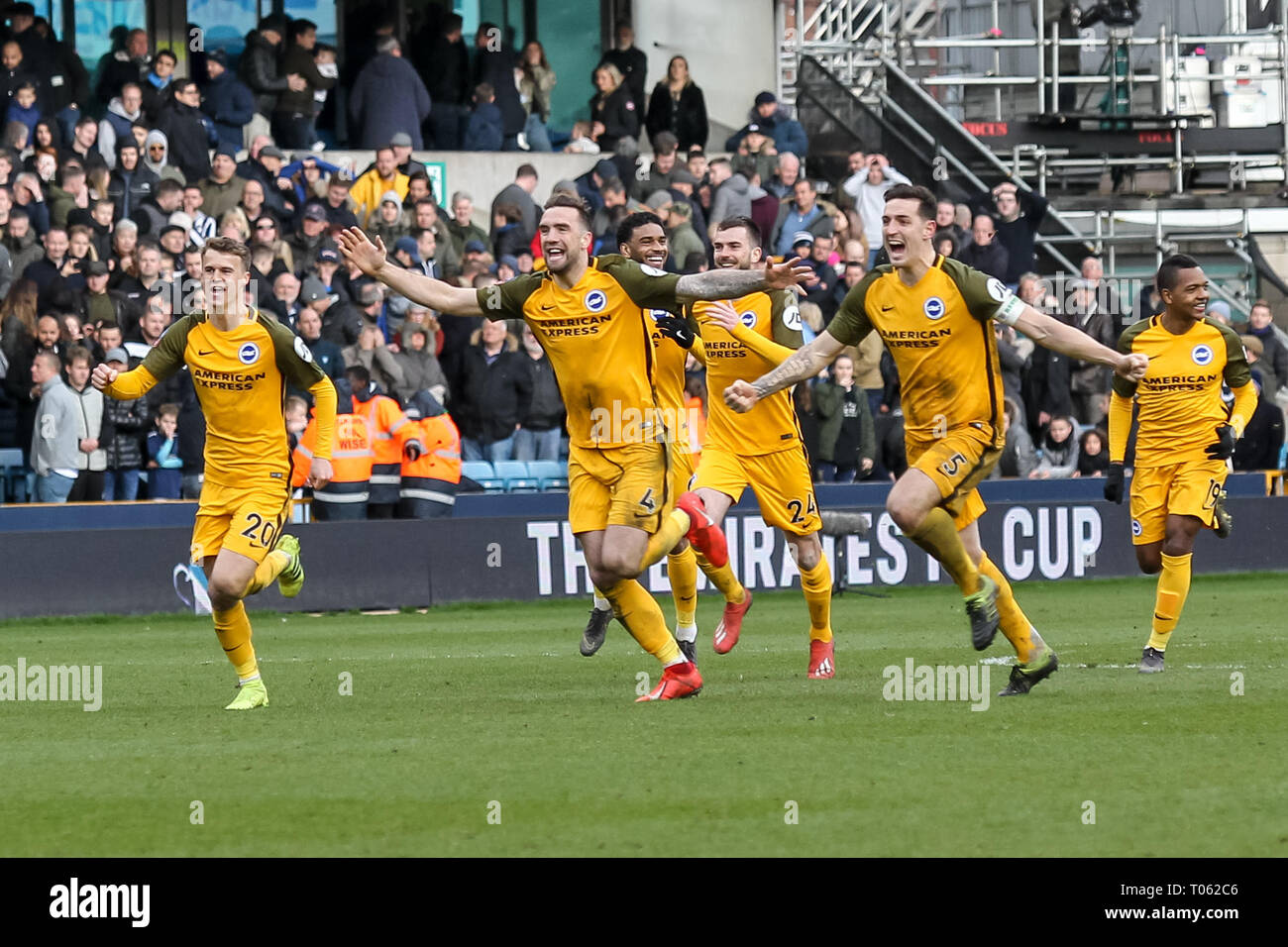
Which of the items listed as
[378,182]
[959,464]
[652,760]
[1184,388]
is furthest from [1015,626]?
[378,182]

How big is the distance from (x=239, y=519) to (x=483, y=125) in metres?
14.7

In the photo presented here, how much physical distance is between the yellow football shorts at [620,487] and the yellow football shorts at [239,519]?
165 cm

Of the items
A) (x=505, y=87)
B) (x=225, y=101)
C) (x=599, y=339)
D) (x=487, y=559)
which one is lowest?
(x=487, y=559)

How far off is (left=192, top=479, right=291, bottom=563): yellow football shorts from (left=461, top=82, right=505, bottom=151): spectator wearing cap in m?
14.3

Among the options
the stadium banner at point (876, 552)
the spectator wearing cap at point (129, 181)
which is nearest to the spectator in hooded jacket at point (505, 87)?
the spectator wearing cap at point (129, 181)

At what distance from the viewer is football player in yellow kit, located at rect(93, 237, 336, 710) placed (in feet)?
36.0

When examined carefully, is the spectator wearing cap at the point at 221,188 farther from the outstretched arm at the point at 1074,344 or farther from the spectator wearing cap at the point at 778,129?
the outstretched arm at the point at 1074,344

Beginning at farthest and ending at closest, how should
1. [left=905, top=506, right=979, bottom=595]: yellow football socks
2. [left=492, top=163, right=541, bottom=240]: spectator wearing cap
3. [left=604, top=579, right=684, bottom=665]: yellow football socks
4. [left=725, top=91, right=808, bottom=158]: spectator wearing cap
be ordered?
1. [left=725, top=91, right=808, bottom=158]: spectator wearing cap
2. [left=492, top=163, right=541, bottom=240]: spectator wearing cap
3. [left=604, top=579, right=684, bottom=665]: yellow football socks
4. [left=905, top=506, right=979, bottom=595]: yellow football socks

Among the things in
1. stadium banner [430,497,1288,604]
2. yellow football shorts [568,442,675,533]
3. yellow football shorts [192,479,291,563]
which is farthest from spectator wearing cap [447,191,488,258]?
yellow football shorts [568,442,675,533]

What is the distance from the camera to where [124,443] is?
18875 mm

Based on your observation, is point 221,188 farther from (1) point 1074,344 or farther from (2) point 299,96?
(1) point 1074,344

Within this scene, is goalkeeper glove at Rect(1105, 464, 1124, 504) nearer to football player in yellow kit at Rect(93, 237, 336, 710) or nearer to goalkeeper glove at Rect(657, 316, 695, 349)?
goalkeeper glove at Rect(657, 316, 695, 349)

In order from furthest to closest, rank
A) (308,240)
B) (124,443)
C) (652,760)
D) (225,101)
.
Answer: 1. (225,101)
2. (308,240)
3. (124,443)
4. (652,760)

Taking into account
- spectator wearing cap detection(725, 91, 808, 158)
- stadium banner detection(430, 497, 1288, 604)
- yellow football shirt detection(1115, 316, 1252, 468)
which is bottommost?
stadium banner detection(430, 497, 1288, 604)
